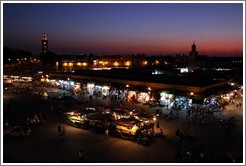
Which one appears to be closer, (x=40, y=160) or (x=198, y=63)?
(x=40, y=160)

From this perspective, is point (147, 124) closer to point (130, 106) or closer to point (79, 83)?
point (130, 106)

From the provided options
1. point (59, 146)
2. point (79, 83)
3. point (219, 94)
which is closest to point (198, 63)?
point (79, 83)

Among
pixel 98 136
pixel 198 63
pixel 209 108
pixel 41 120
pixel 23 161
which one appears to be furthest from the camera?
pixel 198 63

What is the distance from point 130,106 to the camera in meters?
30.8

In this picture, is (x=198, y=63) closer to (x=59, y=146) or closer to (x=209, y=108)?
(x=209, y=108)

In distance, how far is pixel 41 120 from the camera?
23.9 m

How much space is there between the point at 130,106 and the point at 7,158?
54.0ft

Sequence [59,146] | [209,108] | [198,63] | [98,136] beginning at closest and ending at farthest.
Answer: [59,146], [98,136], [209,108], [198,63]

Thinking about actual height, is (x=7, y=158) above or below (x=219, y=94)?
below

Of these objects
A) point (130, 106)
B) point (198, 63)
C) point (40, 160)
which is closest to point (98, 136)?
point (40, 160)

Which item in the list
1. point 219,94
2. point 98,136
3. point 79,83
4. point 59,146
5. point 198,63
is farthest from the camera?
point 198,63

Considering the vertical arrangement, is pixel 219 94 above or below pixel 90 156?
above

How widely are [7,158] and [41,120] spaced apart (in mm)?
7936

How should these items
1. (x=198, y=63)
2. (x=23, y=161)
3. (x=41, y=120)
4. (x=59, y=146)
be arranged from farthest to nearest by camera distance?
(x=198, y=63)
(x=41, y=120)
(x=59, y=146)
(x=23, y=161)
